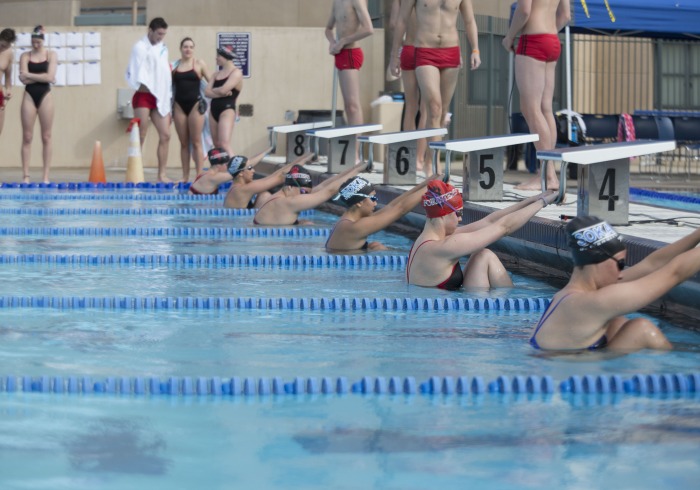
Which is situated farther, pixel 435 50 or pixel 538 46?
pixel 435 50

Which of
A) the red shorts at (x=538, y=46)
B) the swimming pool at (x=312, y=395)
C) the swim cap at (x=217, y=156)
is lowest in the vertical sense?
the swimming pool at (x=312, y=395)

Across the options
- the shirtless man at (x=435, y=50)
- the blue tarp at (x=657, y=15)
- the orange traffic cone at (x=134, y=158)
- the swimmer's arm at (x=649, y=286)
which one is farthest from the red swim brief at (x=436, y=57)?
the swimmer's arm at (x=649, y=286)

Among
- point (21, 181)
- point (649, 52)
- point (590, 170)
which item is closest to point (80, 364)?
point (590, 170)

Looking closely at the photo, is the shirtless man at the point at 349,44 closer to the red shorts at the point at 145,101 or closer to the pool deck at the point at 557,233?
the pool deck at the point at 557,233

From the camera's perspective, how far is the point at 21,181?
1523 cm

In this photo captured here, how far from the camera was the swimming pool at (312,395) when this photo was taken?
359 centimetres

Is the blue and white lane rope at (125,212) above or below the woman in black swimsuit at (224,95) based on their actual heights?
below

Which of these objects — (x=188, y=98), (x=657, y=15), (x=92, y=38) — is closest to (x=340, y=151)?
(x=188, y=98)

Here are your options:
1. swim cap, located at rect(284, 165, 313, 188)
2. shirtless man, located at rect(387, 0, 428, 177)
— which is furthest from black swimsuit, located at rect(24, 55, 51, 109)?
swim cap, located at rect(284, 165, 313, 188)

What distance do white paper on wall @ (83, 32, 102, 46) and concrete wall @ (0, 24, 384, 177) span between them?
0.26 feet

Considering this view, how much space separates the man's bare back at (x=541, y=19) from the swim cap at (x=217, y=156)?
4357 millimetres

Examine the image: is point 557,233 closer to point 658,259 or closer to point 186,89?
point 658,259

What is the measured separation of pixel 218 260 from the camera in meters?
8.28

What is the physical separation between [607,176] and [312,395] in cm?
359
